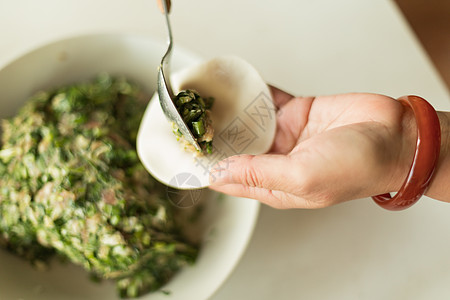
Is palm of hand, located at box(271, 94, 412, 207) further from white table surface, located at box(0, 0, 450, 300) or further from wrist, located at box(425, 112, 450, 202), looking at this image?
white table surface, located at box(0, 0, 450, 300)

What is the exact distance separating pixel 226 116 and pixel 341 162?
1.39ft

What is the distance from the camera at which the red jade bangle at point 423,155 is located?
1.05 metres

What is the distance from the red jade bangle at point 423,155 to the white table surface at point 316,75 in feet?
1.87

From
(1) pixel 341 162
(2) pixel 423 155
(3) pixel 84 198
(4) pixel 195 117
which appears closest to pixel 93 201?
(3) pixel 84 198

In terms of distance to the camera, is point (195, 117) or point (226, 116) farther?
point (226, 116)

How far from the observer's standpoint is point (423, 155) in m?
1.05

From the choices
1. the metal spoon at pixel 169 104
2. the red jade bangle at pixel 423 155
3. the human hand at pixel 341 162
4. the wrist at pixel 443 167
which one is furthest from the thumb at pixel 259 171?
the wrist at pixel 443 167

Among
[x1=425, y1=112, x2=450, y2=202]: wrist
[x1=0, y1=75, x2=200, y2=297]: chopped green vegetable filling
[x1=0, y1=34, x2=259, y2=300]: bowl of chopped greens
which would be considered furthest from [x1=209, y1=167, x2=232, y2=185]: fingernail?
[x1=425, y1=112, x2=450, y2=202]: wrist

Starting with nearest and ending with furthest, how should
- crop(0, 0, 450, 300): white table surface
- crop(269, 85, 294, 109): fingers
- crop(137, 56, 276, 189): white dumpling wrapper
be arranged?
1. crop(137, 56, 276, 189): white dumpling wrapper
2. crop(269, 85, 294, 109): fingers
3. crop(0, 0, 450, 300): white table surface

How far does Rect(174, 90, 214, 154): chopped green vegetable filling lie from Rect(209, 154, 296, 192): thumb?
94mm

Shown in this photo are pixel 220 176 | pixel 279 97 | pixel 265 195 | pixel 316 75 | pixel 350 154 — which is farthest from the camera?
pixel 316 75

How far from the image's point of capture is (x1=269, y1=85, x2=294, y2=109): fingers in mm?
1421

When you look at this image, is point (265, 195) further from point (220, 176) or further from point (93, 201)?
point (93, 201)

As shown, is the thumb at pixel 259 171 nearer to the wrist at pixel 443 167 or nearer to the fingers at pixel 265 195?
the fingers at pixel 265 195
